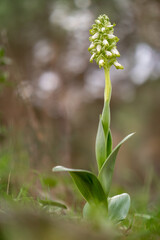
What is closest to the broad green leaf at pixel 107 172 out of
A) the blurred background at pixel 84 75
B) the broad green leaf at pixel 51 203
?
the broad green leaf at pixel 51 203

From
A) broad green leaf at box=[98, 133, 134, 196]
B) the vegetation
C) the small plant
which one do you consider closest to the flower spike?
the small plant

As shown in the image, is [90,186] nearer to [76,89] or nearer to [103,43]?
[103,43]

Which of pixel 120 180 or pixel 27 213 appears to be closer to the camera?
pixel 27 213

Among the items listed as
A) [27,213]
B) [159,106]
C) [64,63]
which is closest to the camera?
[27,213]

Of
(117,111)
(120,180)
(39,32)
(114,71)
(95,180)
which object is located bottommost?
(120,180)

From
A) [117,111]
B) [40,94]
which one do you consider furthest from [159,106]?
[40,94]

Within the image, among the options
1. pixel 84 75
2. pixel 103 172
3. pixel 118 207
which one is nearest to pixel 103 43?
pixel 103 172

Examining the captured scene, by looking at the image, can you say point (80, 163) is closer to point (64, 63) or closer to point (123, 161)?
point (123, 161)

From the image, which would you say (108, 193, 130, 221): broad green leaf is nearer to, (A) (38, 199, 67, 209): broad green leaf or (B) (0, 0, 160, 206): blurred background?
(A) (38, 199, 67, 209): broad green leaf
